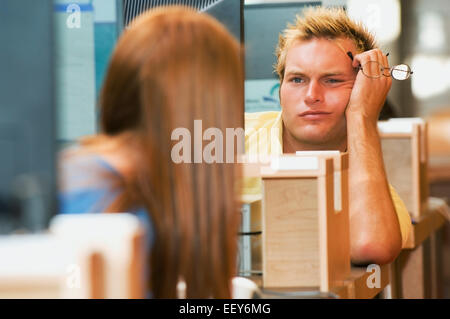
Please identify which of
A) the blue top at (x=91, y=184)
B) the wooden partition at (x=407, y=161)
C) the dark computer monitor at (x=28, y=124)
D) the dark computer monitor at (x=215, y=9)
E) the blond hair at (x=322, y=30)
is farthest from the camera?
the wooden partition at (x=407, y=161)

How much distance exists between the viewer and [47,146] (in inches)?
37.1

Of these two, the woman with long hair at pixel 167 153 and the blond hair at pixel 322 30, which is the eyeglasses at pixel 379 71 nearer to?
the blond hair at pixel 322 30

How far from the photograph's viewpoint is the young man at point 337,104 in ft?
3.80

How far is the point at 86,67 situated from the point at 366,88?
1.52 feet

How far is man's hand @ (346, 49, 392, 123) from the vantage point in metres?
1.18

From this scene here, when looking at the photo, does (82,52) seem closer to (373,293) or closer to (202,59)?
(202,59)

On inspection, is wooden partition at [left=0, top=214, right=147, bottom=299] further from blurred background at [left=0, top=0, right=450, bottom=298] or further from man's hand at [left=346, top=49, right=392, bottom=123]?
man's hand at [left=346, top=49, right=392, bottom=123]

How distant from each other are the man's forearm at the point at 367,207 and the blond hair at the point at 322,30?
13cm

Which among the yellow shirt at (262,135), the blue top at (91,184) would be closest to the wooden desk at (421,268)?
the yellow shirt at (262,135)

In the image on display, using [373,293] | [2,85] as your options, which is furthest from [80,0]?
[373,293]

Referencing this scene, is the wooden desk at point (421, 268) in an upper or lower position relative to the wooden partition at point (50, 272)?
lower

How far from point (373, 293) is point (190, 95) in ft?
1.85

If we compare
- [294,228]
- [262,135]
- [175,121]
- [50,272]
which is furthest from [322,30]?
[50,272]
